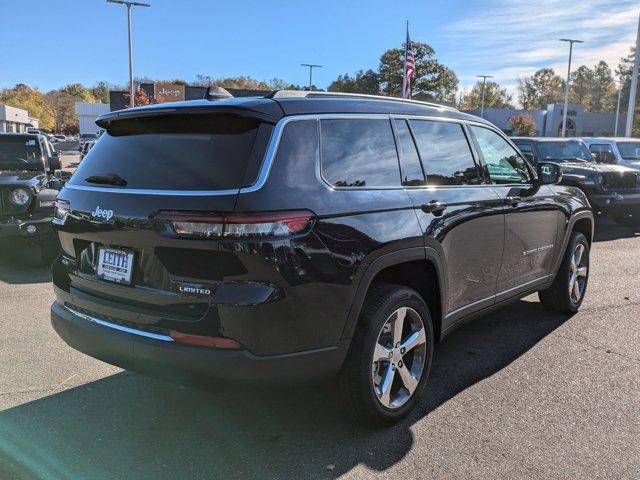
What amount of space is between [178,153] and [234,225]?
2.11ft

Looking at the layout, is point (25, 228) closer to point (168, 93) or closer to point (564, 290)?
point (564, 290)

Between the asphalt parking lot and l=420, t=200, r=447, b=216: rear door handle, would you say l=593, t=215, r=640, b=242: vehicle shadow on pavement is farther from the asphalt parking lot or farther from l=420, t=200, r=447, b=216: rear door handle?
l=420, t=200, r=447, b=216: rear door handle

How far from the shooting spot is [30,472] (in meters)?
2.84

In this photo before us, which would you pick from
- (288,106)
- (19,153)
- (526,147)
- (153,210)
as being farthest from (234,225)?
(526,147)

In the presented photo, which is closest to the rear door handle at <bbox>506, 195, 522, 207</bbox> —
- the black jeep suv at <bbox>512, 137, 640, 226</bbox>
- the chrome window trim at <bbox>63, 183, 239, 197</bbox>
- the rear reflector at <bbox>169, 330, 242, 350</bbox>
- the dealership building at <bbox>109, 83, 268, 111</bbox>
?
the chrome window trim at <bbox>63, 183, 239, 197</bbox>

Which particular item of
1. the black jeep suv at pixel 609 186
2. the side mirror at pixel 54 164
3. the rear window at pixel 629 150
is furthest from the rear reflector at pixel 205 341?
the rear window at pixel 629 150

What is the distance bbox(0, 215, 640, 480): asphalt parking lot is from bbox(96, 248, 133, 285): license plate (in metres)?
0.78

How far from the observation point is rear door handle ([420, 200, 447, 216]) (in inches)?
136

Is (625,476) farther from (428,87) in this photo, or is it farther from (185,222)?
(428,87)

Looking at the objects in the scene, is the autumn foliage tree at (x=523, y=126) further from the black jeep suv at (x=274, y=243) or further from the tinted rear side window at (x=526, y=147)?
the black jeep suv at (x=274, y=243)

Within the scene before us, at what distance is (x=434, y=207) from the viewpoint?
3516mm

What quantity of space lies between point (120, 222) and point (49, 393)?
160cm

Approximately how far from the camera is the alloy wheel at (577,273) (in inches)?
219

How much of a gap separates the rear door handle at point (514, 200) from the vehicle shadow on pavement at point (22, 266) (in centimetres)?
554
